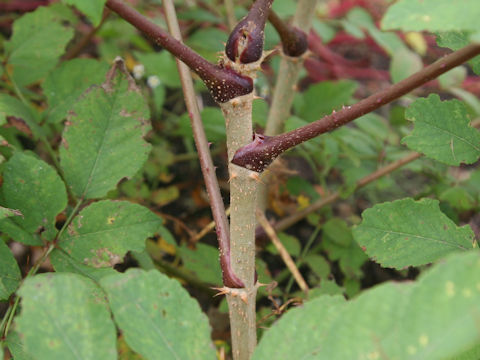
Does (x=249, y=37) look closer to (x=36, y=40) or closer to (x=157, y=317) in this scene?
(x=157, y=317)

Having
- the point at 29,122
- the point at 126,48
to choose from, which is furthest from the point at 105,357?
the point at 126,48

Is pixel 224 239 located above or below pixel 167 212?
above

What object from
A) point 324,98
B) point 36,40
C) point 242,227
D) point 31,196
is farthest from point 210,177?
point 324,98

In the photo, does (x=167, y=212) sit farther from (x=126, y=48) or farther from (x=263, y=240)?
(x=126, y=48)

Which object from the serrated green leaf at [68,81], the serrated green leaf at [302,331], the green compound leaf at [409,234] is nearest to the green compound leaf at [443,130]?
the green compound leaf at [409,234]

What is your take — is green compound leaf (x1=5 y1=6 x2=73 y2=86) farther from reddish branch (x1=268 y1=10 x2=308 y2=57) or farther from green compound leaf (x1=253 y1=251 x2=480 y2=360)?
green compound leaf (x1=253 y1=251 x2=480 y2=360)

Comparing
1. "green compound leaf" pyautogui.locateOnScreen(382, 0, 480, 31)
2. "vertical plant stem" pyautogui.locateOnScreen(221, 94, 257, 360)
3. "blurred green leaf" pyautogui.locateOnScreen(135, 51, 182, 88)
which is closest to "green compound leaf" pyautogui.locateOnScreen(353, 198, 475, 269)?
"vertical plant stem" pyautogui.locateOnScreen(221, 94, 257, 360)
